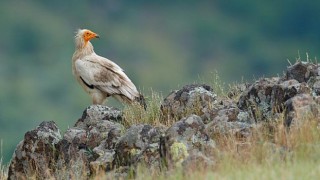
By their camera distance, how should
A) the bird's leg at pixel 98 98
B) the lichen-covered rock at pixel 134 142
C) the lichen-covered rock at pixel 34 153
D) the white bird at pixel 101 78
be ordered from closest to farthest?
the lichen-covered rock at pixel 134 142 < the lichen-covered rock at pixel 34 153 < the white bird at pixel 101 78 < the bird's leg at pixel 98 98

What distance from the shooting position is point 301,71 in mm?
20656

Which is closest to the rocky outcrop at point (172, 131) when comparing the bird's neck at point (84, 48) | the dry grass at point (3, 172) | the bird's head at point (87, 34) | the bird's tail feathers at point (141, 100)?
the dry grass at point (3, 172)

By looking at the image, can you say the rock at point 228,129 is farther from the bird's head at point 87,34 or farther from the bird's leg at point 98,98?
the bird's head at point 87,34

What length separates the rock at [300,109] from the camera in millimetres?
17469

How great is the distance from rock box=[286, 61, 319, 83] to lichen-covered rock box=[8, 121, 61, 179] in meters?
4.40

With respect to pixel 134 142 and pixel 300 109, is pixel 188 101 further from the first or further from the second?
pixel 300 109

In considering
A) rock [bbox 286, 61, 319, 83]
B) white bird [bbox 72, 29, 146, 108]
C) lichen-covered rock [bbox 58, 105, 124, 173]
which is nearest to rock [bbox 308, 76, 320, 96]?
rock [bbox 286, 61, 319, 83]

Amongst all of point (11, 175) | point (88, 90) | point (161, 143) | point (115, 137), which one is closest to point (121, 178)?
point (161, 143)

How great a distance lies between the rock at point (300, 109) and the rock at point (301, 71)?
2398mm

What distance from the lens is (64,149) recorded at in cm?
2030

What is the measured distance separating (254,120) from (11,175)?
15.1ft

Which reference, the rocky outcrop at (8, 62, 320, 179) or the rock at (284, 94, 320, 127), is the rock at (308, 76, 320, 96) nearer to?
the rocky outcrop at (8, 62, 320, 179)

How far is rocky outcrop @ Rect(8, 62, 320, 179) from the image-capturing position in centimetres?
1750

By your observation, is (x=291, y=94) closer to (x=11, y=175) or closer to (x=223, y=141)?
(x=223, y=141)
